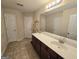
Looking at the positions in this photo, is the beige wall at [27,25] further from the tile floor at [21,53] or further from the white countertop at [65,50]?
the white countertop at [65,50]

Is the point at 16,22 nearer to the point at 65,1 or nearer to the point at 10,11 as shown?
the point at 10,11

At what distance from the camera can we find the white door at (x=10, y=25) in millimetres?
5266

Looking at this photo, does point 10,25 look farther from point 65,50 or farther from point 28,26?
point 65,50

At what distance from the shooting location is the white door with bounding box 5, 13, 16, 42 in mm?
5266

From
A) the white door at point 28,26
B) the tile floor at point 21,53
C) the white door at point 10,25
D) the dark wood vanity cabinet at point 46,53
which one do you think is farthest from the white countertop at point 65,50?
the white door at point 28,26

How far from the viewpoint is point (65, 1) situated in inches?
89.4

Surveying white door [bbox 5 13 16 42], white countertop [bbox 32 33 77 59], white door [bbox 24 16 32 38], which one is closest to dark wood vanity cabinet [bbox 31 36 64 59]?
white countertop [bbox 32 33 77 59]

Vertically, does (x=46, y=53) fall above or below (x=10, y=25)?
below

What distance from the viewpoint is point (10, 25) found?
213 inches

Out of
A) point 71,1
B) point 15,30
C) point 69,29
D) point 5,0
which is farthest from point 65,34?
point 15,30

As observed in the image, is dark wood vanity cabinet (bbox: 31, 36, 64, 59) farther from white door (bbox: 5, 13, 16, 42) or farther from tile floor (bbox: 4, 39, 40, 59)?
white door (bbox: 5, 13, 16, 42)

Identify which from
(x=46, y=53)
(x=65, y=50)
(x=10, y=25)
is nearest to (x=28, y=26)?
(x=10, y=25)

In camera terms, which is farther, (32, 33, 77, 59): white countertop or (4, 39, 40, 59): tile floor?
(4, 39, 40, 59): tile floor

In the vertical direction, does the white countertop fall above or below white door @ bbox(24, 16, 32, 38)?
below
